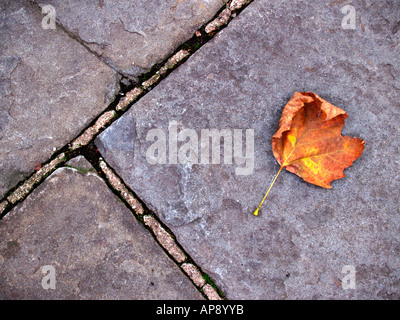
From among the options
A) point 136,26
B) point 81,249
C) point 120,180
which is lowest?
point 81,249

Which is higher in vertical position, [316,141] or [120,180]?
[120,180]

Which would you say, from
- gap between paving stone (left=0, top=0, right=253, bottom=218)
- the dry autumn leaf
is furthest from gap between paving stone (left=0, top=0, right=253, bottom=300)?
the dry autumn leaf

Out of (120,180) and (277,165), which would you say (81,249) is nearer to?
(120,180)

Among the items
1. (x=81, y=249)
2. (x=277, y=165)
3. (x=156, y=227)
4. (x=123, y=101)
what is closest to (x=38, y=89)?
(x=123, y=101)

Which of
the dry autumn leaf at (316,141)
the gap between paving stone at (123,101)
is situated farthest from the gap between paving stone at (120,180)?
the dry autumn leaf at (316,141)

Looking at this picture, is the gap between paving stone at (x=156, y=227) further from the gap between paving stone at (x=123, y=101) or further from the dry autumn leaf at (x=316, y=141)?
the dry autumn leaf at (x=316, y=141)
